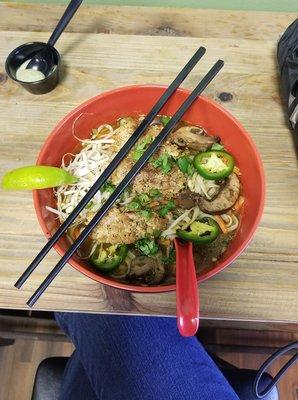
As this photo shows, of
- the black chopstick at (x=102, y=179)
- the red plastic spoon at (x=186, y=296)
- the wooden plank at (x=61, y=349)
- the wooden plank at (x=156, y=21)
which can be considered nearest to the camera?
the red plastic spoon at (x=186, y=296)

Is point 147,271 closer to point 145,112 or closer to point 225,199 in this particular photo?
point 225,199

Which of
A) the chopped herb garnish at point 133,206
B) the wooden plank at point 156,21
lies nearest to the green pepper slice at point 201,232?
the chopped herb garnish at point 133,206

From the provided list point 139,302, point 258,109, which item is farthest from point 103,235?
point 258,109

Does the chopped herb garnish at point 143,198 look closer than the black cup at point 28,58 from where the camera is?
Yes

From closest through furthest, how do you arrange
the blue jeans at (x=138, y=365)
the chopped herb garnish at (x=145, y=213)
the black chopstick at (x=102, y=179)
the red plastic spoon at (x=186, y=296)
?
the red plastic spoon at (x=186, y=296), the black chopstick at (x=102, y=179), the chopped herb garnish at (x=145, y=213), the blue jeans at (x=138, y=365)

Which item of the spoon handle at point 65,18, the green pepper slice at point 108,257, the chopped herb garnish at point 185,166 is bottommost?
the green pepper slice at point 108,257

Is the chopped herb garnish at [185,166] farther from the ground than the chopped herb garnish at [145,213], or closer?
farther from the ground

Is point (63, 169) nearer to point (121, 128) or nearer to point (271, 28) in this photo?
point (121, 128)

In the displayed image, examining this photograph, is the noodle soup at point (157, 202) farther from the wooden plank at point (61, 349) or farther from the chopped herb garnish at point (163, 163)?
the wooden plank at point (61, 349)
